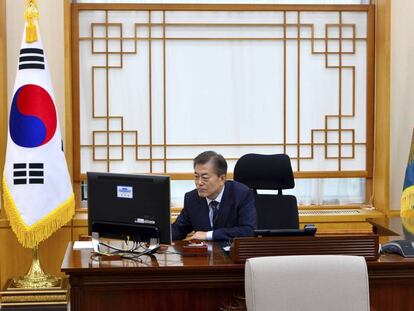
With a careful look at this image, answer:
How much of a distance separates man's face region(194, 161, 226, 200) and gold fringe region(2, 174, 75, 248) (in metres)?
1.37

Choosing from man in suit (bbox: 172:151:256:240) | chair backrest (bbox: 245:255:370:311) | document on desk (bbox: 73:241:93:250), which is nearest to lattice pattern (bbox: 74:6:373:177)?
man in suit (bbox: 172:151:256:240)

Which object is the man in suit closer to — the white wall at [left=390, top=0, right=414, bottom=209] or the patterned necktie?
the patterned necktie

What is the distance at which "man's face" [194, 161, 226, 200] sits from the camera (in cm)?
392

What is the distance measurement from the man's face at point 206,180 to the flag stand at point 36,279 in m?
1.50

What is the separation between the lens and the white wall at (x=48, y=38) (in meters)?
5.27

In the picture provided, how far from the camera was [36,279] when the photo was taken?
193 inches

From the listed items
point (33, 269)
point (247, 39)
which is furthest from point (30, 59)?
point (247, 39)

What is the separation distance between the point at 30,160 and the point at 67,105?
0.62 metres

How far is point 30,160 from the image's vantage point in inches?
191

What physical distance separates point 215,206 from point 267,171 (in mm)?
411

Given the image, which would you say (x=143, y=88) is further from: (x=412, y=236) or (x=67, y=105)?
(x=412, y=236)

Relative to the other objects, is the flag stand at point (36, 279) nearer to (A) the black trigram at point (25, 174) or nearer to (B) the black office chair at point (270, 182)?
(A) the black trigram at point (25, 174)

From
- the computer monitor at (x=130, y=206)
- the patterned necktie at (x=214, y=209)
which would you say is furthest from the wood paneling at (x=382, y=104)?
the computer monitor at (x=130, y=206)

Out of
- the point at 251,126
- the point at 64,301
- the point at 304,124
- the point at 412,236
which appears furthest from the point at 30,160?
the point at 412,236
